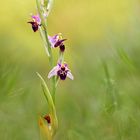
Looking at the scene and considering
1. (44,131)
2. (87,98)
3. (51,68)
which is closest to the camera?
(44,131)

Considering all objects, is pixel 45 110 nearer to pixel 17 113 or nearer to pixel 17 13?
pixel 17 113

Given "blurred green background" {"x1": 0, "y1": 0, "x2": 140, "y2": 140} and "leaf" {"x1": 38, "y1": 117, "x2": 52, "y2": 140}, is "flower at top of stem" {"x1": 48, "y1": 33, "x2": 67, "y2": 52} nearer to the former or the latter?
"blurred green background" {"x1": 0, "y1": 0, "x2": 140, "y2": 140}

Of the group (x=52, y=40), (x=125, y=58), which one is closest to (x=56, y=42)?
(x=52, y=40)

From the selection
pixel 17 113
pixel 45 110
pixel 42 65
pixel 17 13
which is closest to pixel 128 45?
pixel 45 110

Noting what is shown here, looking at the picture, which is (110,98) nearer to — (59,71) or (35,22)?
(59,71)

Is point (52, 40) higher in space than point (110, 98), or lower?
higher

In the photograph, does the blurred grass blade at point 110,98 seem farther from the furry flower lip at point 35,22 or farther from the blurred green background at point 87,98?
the furry flower lip at point 35,22

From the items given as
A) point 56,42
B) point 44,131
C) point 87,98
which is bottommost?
point 44,131

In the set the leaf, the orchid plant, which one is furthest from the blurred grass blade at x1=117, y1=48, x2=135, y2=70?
the leaf
